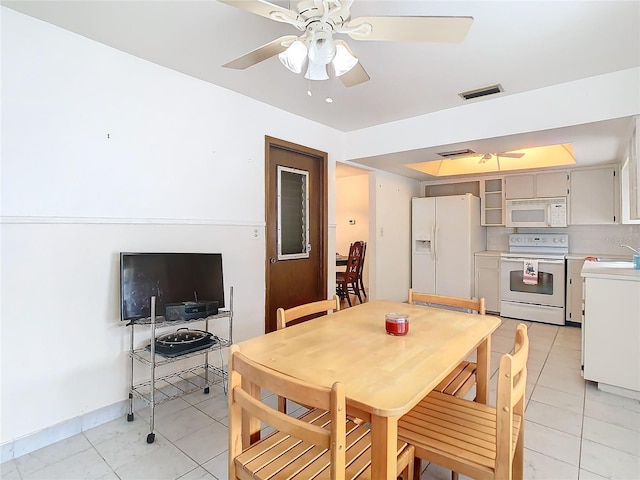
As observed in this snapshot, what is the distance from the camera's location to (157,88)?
8.00ft

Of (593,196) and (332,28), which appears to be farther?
(593,196)

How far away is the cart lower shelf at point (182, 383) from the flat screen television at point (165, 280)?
0.55 metres

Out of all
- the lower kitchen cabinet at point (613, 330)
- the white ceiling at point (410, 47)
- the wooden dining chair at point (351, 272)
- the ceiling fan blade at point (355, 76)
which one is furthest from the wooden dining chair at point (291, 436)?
the wooden dining chair at point (351, 272)

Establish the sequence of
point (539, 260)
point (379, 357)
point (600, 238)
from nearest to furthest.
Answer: point (379, 357)
point (539, 260)
point (600, 238)

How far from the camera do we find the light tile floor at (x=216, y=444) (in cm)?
174

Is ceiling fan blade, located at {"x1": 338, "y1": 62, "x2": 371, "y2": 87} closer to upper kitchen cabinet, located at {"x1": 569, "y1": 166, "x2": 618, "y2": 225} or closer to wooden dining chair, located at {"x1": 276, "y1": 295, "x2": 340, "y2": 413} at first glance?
wooden dining chair, located at {"x1": 276, "y1": 295, "x2": 340, "y2": 413}

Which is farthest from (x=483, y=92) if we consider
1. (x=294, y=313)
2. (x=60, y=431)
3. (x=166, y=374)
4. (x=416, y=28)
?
(x=60, y=431)

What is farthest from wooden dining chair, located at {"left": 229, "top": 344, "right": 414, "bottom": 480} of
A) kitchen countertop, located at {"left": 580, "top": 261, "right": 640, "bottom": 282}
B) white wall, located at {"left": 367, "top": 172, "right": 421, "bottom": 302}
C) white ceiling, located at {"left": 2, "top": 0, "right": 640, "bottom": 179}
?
white wall, located at {"left": 367, "top": 172, "right": 421, "bottom": 302}

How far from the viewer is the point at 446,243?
5152 mm

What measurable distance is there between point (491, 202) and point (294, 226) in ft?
11.0

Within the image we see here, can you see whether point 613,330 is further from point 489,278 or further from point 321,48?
point 321,48

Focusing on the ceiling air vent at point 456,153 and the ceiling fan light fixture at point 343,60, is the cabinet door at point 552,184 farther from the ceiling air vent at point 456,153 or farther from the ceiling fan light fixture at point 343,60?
the ceiling fan light fixture at point 343,60

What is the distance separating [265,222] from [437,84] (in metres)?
1.86

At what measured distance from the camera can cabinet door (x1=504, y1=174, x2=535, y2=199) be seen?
481 cm
